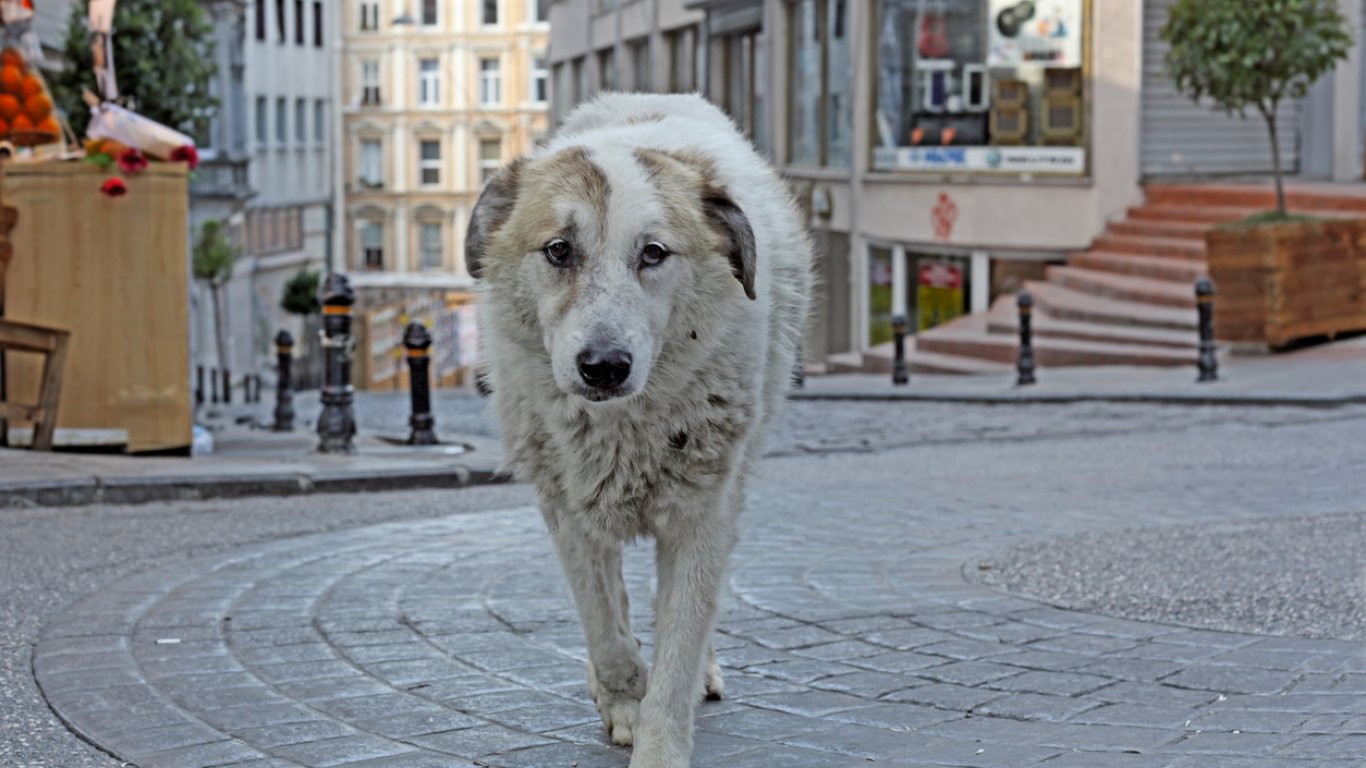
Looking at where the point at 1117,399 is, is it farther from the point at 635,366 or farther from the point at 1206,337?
the point at 635,366

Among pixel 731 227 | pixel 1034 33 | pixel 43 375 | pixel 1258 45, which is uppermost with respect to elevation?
pixel 1034 33

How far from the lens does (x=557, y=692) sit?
553 centimetres

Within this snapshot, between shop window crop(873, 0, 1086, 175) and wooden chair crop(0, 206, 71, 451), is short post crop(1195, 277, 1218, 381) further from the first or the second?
wooden chair crop(0, 206, 71, 451)

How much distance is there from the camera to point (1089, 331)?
21484 mm

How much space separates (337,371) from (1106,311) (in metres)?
11.2

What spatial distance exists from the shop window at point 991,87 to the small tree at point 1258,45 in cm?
438

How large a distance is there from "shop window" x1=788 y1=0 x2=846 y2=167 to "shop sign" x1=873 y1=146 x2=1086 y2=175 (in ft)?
7.98

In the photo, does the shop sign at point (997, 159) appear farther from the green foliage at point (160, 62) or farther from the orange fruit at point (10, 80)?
the orange fruit at point (10, 80)

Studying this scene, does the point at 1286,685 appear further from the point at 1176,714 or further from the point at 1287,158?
the point at 1287,158

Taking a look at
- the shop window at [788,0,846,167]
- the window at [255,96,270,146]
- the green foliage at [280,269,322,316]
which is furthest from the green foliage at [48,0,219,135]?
the window at [255,96,270,146]

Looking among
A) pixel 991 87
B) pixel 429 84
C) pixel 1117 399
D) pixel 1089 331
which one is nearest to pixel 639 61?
pixel 991 87

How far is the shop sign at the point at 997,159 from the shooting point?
25.1 m

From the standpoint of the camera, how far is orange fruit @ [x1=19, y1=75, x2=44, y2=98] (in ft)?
42.5

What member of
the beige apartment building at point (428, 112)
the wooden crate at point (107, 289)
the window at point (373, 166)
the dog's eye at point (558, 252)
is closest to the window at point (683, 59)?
the wooden crate at point (107, 289)
